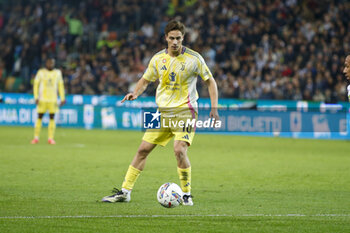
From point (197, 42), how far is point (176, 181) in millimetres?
16392

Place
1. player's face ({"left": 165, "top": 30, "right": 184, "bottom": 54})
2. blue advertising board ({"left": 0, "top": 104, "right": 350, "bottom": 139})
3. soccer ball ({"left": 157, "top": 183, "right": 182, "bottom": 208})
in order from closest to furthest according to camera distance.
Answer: soccer ball ({"left": 157, "top": 183, "right": 182, "bottom": 208}) < player's face ({"left": 165, "top": 30, "right": 184, "bottom": 54}) < blue advertising board ({"left": 0, "top": 104, "right": 350, "bottom": 139})

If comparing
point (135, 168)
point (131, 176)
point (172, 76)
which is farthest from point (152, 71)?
point (131, 176)

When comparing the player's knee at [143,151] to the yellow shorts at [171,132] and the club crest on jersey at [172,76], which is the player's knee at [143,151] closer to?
the yellow shorts at [171,132]

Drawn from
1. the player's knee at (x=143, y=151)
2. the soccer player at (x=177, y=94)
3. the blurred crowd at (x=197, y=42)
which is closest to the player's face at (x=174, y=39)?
the soccer player at (x=177, y=94)

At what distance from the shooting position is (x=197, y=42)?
85.7ft

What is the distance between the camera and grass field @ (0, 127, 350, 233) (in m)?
6.49

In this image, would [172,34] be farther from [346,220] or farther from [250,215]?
[346,220]

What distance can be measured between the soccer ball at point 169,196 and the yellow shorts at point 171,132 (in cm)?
67

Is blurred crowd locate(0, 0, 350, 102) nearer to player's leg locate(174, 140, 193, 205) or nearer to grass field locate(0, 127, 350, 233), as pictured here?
grass field locate(0, 127, 350, 233)

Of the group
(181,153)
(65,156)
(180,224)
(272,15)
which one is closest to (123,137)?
(65,156)

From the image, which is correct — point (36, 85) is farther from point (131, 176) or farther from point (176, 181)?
point (131, 176)

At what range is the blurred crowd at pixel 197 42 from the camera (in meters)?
23.1

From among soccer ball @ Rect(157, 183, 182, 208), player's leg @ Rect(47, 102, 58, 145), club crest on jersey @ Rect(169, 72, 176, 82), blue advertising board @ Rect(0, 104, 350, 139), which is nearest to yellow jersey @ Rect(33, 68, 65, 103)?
player's leg @ Rect(47, 102, 58, 145)

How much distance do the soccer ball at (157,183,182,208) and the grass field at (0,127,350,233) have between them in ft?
0.38
